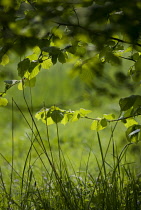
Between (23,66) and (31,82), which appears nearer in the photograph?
(23,66)

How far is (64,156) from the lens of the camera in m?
3.23

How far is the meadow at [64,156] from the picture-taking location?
1.40 m

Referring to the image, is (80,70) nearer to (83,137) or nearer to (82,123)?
(83,137)

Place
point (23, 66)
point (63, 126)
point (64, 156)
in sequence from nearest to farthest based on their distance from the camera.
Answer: point (23, 66)
point (64, 156)
point (63, 126)

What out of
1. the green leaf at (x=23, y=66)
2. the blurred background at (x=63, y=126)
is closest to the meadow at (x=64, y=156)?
the blurred background at (x=63, y=126)

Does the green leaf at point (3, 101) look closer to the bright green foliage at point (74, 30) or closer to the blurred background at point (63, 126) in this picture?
the bright green foliage at point (74, 30)

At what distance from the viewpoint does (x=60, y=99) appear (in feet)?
15.0

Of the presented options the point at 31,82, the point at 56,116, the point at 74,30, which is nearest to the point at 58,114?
the point at 56,116

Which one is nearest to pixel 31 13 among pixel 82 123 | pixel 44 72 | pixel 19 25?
pixel 19 25

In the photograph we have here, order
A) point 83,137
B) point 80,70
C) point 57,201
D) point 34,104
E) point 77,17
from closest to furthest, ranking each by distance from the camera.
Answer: point 77,17, point 80,70, point 57,201, point 83,137, point 34,104

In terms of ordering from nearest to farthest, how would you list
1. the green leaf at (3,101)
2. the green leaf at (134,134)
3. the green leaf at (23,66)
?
1. the green leaf at (23,66)
2. the green leaf at (134,134)
3. the green leaf at (3,101)

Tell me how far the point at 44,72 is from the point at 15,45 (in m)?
4.33

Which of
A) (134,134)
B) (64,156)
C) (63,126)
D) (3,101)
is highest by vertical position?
(63,126)

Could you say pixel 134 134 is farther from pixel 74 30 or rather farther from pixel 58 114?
pixel 74 30
